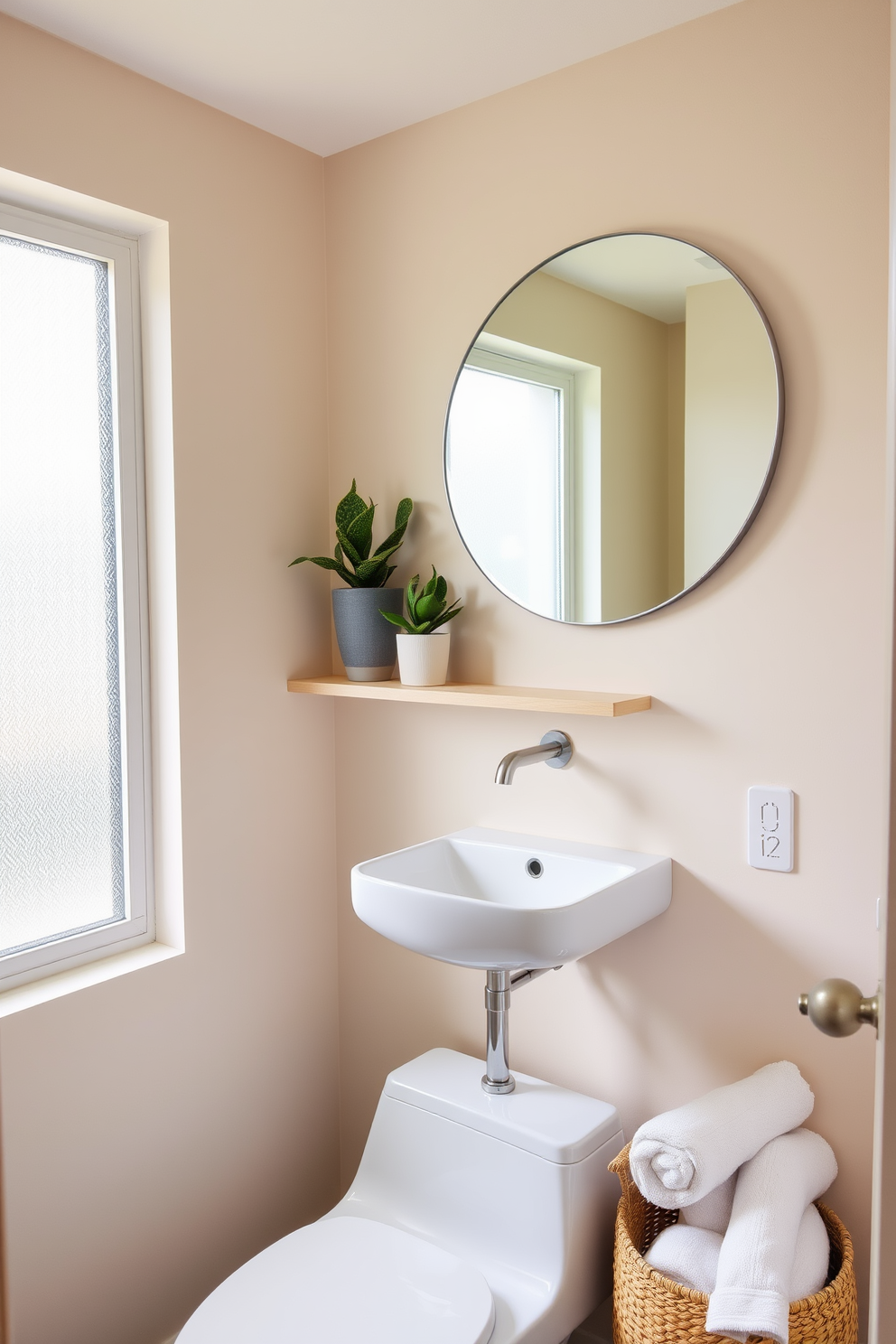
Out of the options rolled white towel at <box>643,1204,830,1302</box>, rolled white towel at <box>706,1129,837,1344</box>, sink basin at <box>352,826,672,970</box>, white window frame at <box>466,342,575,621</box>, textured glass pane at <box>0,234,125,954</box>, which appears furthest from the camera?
white window frame at <box>466,342,575,621</box>

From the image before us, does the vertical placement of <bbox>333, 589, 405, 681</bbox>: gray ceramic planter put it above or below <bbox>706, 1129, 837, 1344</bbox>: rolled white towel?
above

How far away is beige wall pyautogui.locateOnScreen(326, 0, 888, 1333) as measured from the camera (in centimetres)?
146

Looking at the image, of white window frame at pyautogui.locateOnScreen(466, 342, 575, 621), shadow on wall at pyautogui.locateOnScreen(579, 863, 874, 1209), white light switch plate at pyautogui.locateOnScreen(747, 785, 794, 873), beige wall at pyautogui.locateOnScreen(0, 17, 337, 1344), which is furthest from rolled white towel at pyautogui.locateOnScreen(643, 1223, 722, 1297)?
white window frame at pyautogui.locateOnScreen(466, 342, 575, 621)

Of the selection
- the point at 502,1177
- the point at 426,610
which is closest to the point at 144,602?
the point at 426,610

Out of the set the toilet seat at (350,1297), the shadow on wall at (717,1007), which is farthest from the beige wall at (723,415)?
the toilet seat at (350,1297)

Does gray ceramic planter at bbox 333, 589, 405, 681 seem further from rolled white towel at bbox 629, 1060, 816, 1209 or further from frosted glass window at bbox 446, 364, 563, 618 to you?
rolled white towel at bbox 629, 1060, 816, 1209

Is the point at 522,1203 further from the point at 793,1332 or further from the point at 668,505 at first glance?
the point at 668,505

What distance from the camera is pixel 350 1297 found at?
1403 millimetres

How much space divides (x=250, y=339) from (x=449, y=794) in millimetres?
989

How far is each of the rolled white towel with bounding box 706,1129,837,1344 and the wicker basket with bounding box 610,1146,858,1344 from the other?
1.6 inches

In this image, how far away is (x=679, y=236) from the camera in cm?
162

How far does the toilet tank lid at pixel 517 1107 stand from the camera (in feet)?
5.14

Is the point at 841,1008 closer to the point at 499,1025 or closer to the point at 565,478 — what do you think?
the point at 499,1025

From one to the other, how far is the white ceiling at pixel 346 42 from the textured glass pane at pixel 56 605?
1.20 ft
